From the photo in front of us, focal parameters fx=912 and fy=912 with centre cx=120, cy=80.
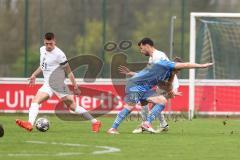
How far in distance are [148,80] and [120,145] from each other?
10.9ft

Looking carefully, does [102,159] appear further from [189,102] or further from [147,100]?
[189,102]

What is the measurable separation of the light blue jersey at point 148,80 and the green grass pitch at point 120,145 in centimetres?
81

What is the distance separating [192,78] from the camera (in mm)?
27984

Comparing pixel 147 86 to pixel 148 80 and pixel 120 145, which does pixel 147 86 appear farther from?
pixel 120 145

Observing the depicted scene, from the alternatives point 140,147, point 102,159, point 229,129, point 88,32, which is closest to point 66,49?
point 88,32

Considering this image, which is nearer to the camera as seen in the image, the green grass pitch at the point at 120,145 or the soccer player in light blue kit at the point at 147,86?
the green grass pitch at the point at 120,145

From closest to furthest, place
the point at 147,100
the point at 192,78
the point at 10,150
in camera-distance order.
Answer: the point at 10,150, the point at 147,100, the point at 192,78

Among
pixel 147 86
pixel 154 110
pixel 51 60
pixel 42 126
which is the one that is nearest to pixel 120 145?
pixel 147 86

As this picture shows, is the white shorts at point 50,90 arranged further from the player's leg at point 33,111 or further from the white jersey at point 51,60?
the white jersey at point 51,60

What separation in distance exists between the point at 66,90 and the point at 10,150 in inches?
206

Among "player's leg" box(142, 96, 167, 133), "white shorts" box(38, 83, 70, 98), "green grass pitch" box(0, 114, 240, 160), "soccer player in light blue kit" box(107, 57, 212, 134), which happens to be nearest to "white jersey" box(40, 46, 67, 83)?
"white shorts" box(38, 83, 70, 98)

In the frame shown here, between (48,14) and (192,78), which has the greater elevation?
(48,14)

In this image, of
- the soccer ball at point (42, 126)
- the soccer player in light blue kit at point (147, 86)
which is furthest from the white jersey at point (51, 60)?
the soccer player in light blue kit at point (147, 86)

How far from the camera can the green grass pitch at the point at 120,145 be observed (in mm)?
13648
